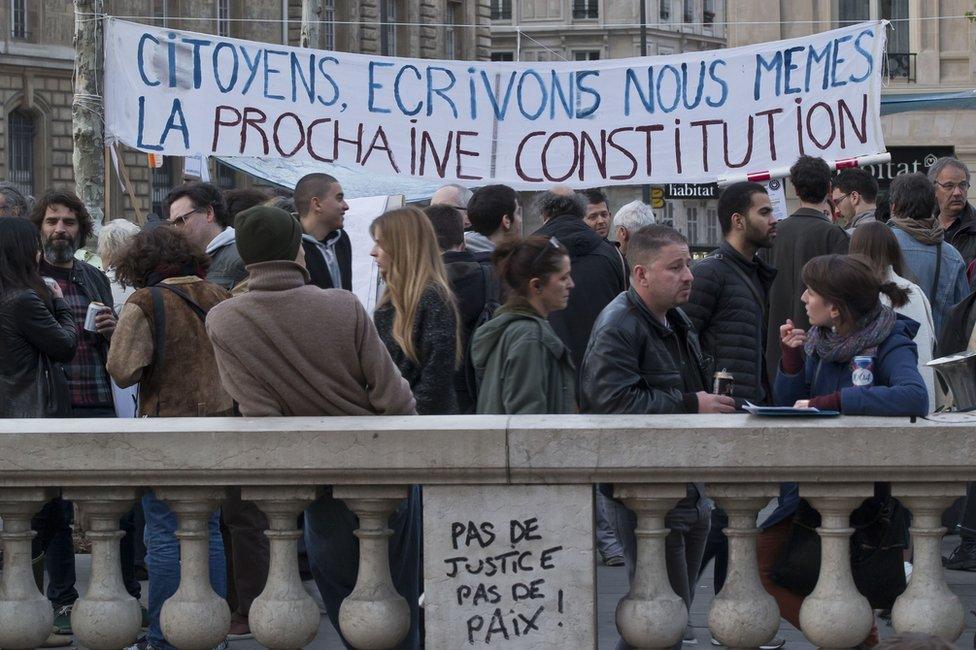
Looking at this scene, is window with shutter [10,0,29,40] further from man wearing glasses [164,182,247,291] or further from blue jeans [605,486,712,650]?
blue jeans [605,486,712,650]

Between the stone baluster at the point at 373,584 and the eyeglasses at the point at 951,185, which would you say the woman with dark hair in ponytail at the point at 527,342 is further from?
the eyeglasses at the point at 951,185

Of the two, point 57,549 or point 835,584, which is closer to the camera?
point 835,584

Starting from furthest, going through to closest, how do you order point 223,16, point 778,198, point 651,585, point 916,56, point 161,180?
1. point 223,16
2. point 161,180
3. point 916,56
4. point 778,198
5. point 651,585

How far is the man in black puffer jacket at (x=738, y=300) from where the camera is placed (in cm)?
705

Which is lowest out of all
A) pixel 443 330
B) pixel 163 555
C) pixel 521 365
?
pixel 163 555

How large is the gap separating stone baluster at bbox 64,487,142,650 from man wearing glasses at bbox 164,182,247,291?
3045 mm

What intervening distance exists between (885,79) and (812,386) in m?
29.7

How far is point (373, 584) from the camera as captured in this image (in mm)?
4555

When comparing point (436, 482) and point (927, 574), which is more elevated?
point (436, 482)

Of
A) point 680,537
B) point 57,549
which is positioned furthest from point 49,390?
point 680,537

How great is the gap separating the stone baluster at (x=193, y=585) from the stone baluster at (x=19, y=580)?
13.7 inches

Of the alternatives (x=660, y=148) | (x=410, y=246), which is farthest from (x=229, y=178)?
(x=410, y=246)

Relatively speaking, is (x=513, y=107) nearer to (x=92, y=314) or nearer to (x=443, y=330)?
(x=92, y=314)

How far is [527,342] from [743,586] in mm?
1650
